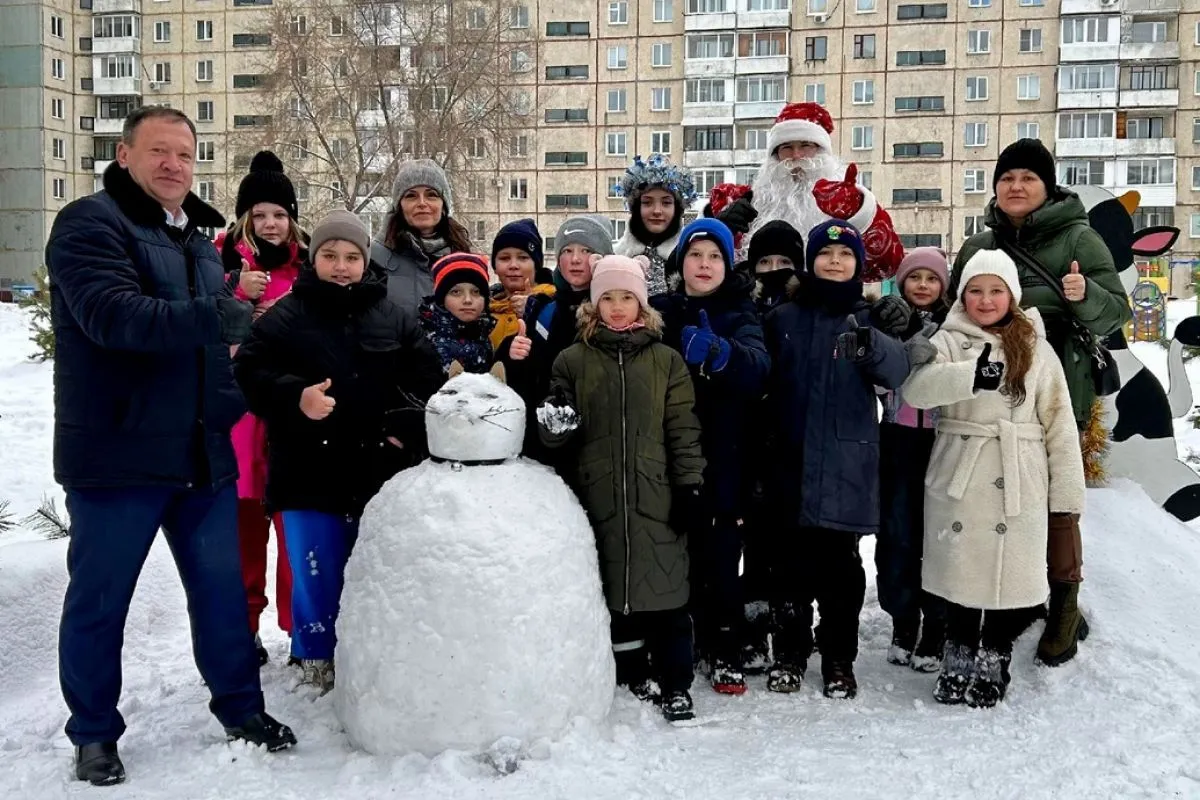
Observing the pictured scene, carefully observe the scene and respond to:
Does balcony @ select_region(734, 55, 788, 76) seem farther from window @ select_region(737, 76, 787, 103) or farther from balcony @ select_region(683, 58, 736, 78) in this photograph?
balcony @ select_region(683, 58, 736, 78)

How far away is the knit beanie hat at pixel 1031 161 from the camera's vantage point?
155 inches

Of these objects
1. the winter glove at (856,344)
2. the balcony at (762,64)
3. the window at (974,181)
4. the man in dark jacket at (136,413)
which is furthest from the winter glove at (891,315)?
the window at (974,181)

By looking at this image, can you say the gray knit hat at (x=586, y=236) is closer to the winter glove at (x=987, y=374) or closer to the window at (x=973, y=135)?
the winter glove at (x=987, y=374)

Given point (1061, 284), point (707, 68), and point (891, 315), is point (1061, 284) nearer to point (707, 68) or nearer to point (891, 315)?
point (891, 315)

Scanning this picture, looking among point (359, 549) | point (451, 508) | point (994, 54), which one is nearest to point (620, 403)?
point (451, 508)

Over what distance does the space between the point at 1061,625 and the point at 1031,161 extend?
1880mm

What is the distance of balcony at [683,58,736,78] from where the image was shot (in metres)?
37.3

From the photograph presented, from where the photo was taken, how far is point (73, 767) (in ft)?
9.88

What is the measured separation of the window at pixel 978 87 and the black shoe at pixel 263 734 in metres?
39.4

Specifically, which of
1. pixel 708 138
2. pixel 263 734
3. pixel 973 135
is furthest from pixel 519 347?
pixel 973 135

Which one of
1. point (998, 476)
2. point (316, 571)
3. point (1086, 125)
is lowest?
point (316, 571)

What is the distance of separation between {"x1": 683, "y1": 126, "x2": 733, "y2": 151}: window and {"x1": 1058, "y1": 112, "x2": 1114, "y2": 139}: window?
12796 mm

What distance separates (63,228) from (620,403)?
1830mm

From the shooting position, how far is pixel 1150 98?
36.8 meters
